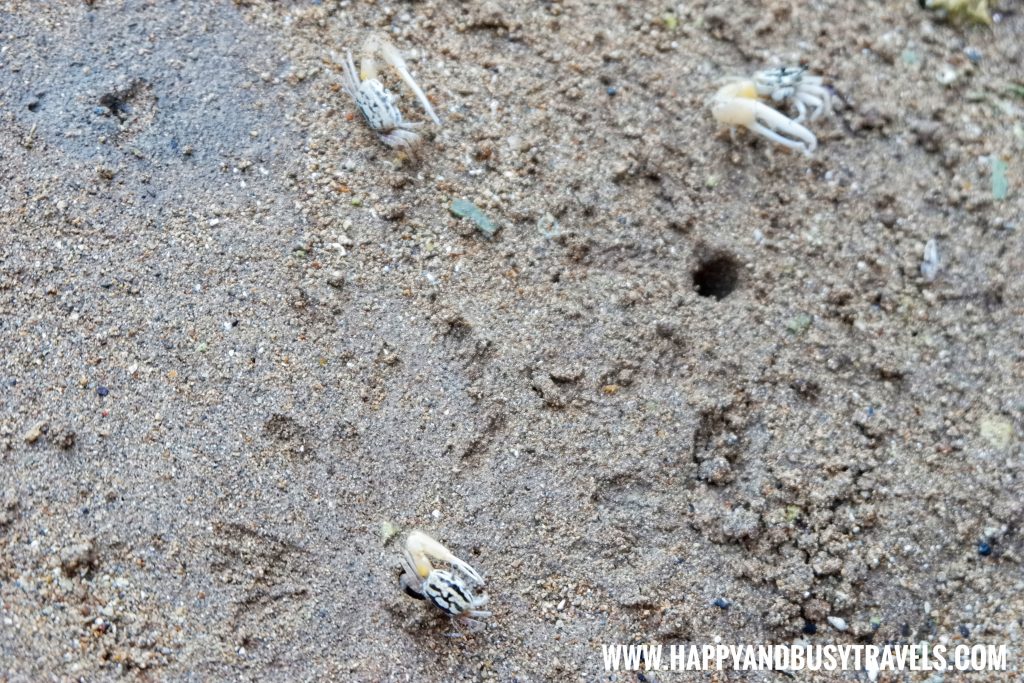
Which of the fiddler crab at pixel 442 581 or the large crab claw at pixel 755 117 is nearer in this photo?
the fiddler crab at pixel 442 581

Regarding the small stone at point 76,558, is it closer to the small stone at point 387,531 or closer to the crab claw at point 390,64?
the small stone at point 387,531

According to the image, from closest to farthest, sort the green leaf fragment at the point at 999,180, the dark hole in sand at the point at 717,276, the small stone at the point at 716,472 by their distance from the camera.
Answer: the small stone at the point at 716,472 < the dark hole in sand at the point at 717,276 < the green leaf fragment at the point at 999,180

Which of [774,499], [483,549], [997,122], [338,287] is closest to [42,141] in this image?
[338,287]

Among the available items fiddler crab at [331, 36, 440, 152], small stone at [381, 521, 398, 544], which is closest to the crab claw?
fiddler crab at [331, 36, 440, 152]

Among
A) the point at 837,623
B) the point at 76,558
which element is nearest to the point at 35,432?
the point at 76,558

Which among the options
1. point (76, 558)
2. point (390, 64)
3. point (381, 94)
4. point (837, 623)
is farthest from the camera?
point (390, 64)

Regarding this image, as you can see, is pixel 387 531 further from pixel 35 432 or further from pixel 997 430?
pixel 997 430

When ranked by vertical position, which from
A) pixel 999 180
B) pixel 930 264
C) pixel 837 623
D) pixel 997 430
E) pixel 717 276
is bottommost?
pixel 837 623

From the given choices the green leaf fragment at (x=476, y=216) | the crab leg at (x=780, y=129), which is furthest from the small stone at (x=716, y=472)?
the crab leg at (x=780, y=129)
